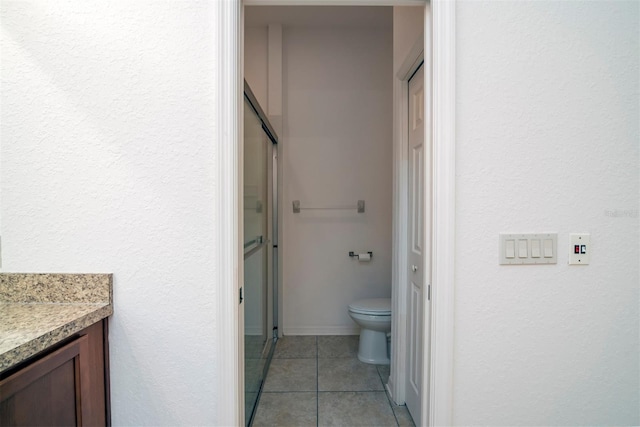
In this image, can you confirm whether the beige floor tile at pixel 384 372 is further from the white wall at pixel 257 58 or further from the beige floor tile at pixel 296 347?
the white wall at pixel 257 58

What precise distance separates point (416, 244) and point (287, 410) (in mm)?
1217

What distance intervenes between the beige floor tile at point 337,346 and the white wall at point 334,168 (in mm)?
80

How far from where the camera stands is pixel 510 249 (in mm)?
1111

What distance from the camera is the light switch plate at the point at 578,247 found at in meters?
1.12

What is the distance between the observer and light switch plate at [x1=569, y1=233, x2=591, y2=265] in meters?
1.12

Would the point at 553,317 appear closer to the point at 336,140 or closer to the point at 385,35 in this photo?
the point at 336,140

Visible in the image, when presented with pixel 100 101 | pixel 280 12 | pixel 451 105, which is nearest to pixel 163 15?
pixel 100 101

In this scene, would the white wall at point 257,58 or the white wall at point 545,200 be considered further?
the white wall at point 257,58

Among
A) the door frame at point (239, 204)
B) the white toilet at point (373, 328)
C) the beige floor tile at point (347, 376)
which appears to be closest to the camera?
the door frame at point (239, 204)

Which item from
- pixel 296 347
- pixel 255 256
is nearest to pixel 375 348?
pixel 296 347

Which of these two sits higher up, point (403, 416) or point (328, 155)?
point (328, 155)

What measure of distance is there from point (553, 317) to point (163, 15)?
5.72 feet

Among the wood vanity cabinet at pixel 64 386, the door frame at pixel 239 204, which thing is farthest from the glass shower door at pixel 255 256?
the wood vanity cabinet at pixel 64 386

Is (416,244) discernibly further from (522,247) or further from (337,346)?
(337,346)
